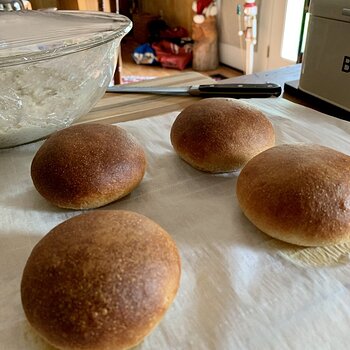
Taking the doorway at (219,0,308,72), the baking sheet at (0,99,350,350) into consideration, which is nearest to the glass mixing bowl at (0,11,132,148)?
the baking sheet at (0,99,350,350)

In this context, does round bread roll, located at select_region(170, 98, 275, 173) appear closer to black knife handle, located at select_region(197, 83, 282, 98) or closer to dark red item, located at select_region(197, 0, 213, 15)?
black knife handle, located at select_region(197, 83, 282, 98)

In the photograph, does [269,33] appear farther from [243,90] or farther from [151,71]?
[243,90]

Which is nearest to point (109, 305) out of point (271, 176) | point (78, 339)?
point (78, 339)

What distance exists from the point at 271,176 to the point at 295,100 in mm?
494

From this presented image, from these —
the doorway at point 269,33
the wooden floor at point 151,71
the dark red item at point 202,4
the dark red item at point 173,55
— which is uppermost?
the dark red item at point 202,4

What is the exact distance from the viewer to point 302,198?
1.54 feet

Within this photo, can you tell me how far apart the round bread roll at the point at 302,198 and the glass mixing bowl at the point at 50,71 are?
1.22 ft

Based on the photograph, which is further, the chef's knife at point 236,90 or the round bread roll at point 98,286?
the chef's knife at point 236,90

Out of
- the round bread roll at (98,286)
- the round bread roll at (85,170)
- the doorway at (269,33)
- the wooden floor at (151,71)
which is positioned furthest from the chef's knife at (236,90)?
the wooden floor at (151,71)

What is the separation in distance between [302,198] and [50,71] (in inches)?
18.3

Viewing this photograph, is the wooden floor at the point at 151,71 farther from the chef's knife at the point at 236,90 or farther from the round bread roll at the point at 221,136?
the round bread roll at the point at 221,136

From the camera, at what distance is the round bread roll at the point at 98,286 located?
0.35 metres

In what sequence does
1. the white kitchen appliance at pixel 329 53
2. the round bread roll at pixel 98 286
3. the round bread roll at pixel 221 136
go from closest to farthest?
the round bread roll at pixel 98 286 < the round bread roll at pixel 221 136 < the white kitchen appliance at pixel 329 53

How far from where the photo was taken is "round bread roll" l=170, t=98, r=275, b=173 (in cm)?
62
